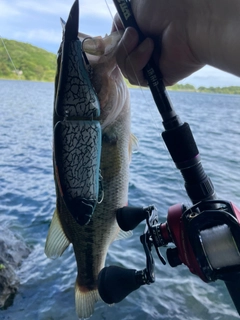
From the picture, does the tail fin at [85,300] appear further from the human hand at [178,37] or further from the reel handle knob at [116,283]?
the human hand at [178,37]

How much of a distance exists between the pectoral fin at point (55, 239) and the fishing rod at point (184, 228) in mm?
452

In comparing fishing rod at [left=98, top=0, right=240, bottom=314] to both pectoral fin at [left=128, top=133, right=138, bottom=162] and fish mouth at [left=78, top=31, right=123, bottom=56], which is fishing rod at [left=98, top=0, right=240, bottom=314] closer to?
fish mouth at [left=78, top=31, right=123, bottom=56]

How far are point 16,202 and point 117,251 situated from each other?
3.14 metres

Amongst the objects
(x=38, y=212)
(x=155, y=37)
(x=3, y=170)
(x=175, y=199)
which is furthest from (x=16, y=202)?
(x=155, y=37)

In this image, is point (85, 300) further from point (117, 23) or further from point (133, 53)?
point (117, 23)

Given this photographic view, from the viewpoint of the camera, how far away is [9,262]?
563 centimetres

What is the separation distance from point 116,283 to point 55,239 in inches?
31.3

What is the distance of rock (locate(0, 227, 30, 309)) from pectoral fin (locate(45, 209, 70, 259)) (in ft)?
9.58

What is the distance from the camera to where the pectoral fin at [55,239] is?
236 cm

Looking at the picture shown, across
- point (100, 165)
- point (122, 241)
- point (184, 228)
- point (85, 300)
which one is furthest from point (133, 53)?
point (122, 241)

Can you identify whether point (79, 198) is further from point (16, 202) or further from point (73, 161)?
point (16, 202)

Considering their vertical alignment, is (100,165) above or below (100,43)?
below

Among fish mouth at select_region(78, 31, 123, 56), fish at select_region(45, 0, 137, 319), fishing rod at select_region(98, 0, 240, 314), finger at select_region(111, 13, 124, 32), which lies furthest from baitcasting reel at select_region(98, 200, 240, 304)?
finger at select_region(111, 13, 124, 32)

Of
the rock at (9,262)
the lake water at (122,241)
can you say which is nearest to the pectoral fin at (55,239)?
the lake water at (122,241)
